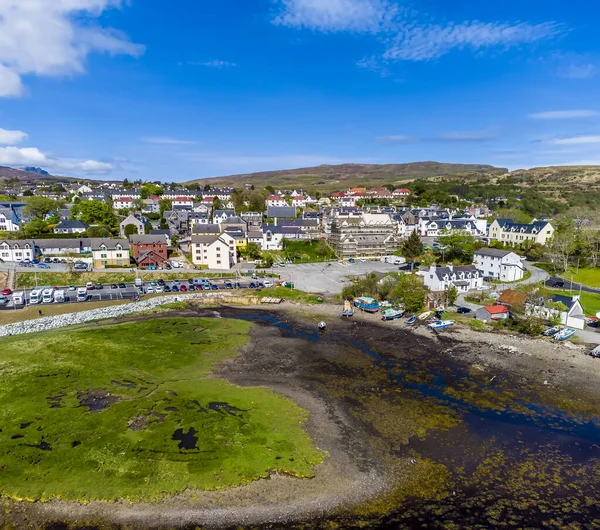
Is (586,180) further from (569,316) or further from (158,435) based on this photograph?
(158,435)

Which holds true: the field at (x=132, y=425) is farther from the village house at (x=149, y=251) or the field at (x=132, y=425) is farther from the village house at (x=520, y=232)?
the village house at (x=520, y=232)

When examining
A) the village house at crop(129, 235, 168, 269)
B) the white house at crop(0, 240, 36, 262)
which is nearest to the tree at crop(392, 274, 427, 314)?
the village house at crop(129, 235, 168, 269)

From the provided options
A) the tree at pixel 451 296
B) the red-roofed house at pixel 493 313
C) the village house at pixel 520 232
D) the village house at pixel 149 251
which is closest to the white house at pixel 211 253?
the village house at pixel 149 251

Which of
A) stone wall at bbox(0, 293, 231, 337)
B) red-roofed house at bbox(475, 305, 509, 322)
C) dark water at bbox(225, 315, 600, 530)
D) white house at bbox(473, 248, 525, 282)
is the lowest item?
dark water at bbox(225, 315, 600, 530)

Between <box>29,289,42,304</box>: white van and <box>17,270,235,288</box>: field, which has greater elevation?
<box>17,270,235,288</box>: field

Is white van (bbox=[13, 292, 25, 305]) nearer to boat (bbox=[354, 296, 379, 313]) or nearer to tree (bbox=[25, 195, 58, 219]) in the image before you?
boat (bbox=[354, 296, 379, 313])

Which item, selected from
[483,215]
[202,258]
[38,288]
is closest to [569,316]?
[202,258]

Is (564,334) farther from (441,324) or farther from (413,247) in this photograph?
(413,247)
